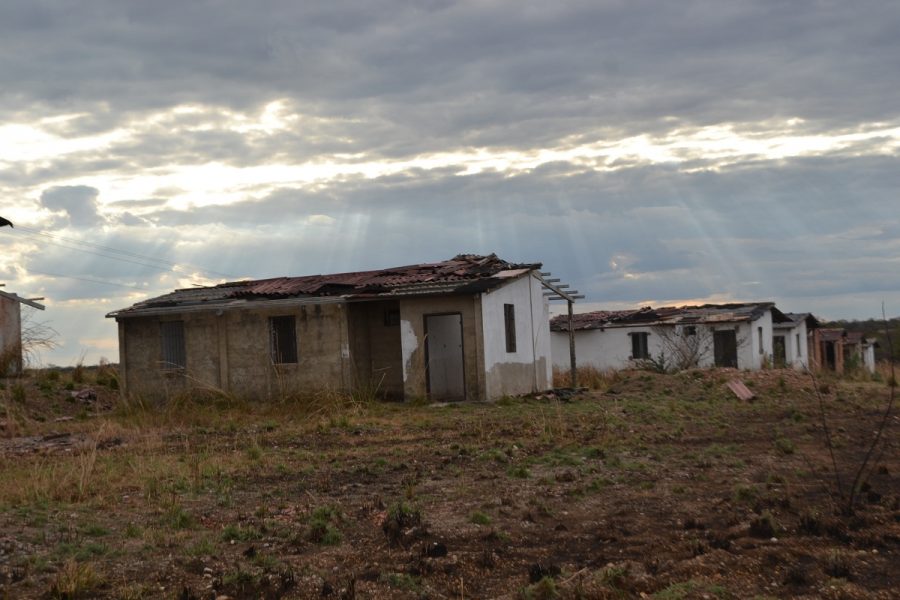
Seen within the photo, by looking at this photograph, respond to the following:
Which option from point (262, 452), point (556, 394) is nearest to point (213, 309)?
point (556, 394)

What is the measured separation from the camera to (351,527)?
28.9 feet

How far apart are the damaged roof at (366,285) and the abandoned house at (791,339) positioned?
63.7ft

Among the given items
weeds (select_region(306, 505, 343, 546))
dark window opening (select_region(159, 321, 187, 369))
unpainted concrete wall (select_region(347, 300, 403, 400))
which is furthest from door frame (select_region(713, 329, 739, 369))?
weeds (select_region(306, 505, 343, 546))

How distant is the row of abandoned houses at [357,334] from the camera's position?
22.6 metres

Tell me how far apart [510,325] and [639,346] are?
15683 millimetres

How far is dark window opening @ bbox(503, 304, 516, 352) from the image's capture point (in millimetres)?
24125

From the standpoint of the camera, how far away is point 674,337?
37.4 meters

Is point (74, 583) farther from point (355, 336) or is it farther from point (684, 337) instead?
point (684, 337)

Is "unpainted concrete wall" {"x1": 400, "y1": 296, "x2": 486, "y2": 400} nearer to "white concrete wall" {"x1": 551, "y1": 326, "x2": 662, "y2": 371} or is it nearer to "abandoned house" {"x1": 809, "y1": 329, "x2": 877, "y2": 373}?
"white concrete wall" {"x1": 551, "y1": 326, "x2": 662, "y2": 371}

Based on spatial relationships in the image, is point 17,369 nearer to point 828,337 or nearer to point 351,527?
point 351,527

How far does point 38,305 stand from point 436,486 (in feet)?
86.6

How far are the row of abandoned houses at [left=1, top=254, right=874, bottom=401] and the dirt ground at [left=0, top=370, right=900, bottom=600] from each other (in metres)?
4.59

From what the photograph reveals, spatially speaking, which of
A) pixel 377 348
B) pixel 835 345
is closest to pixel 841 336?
pixel 835 345

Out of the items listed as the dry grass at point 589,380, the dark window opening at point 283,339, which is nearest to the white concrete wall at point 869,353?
the dry grass at point 589,380
